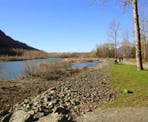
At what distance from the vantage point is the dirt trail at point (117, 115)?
825 cm

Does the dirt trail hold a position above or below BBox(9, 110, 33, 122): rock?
below

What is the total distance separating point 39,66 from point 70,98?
17706 mm

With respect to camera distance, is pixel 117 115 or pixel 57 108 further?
pixel 57 108

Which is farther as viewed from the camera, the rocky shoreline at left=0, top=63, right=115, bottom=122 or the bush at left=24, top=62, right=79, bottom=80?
the bush at left=24, top=62, right=79, bottom=80

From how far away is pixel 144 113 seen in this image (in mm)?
8781

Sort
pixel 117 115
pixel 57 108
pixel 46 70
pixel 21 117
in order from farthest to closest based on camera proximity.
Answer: pixel 46 70 → pixel 57 108 → pixel 117 115 → pixel 21 117

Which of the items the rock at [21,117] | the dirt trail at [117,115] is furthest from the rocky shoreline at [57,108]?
the dirt trail at [117,115]

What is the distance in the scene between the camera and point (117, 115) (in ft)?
28.6

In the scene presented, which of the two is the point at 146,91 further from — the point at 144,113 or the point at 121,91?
the point at 144,113

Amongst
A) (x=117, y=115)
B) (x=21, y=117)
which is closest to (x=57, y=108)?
(x=21, y=117)

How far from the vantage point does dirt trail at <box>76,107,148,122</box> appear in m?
8.25

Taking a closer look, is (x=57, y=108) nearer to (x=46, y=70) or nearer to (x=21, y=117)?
(x=21, y=117)

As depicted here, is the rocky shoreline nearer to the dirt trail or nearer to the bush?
the dirt trail

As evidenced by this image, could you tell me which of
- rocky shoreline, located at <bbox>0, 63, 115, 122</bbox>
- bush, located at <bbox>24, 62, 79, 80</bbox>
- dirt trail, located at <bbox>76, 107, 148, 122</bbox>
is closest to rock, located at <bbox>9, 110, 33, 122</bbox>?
rocky shoreline, located at <bbox>0, 63, 115, 122</bbox>
